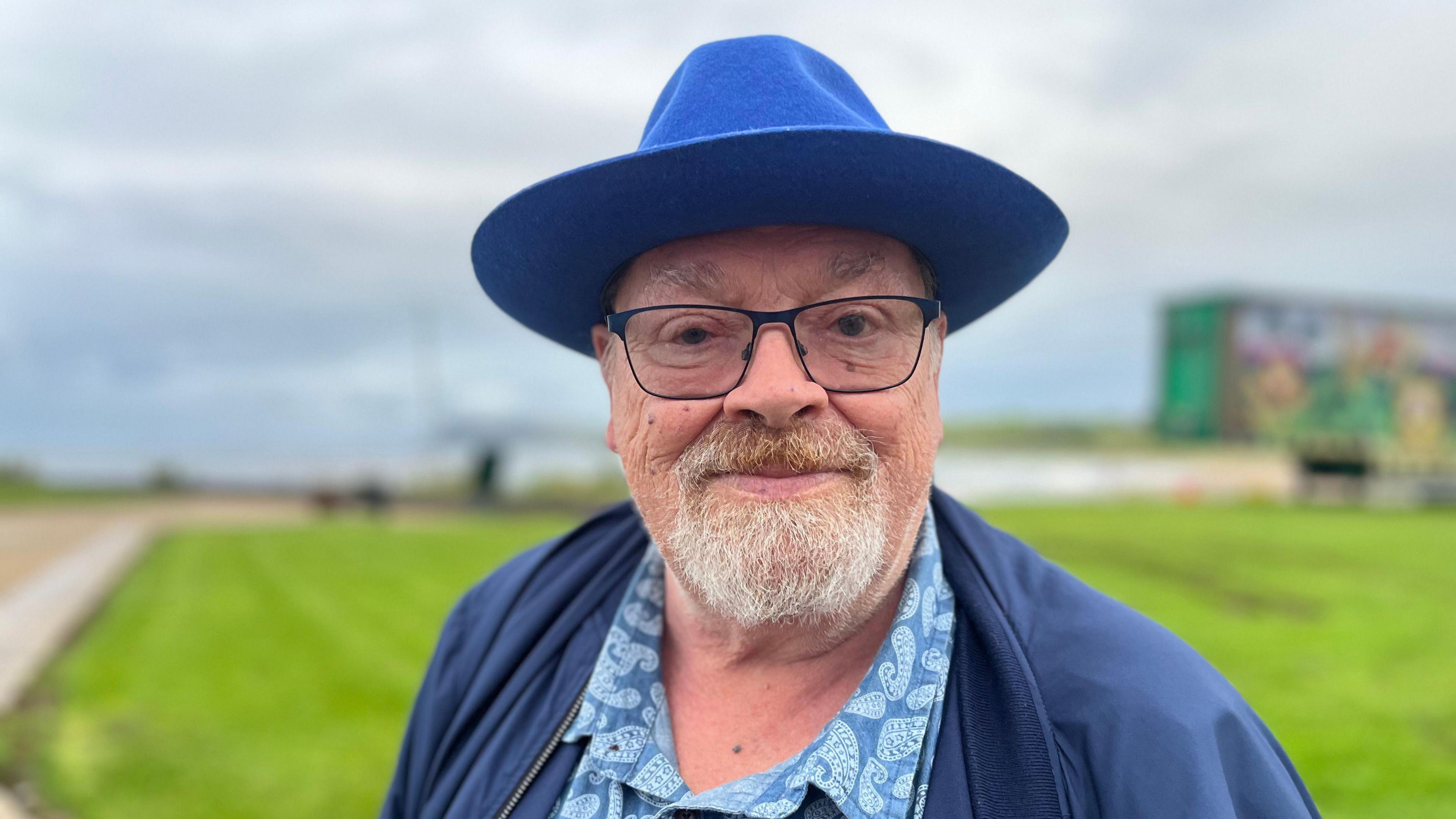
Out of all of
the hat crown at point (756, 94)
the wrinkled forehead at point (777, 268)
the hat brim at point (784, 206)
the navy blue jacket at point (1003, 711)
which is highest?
the hat crown at point (756, 94)

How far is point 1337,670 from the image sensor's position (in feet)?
19.3

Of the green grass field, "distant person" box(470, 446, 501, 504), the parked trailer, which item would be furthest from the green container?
"distant person" box(470, 446, 501, 504)

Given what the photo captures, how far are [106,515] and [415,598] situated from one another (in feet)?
56.3

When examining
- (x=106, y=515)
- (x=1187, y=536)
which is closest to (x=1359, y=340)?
(x=1187, y=536)

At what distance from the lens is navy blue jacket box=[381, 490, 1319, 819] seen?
127 cm

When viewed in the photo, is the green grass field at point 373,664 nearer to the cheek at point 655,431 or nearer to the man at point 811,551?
the man at point 811,551

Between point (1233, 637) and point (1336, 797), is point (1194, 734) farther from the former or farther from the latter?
point (1233, 637)

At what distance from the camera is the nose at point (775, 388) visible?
1.46 meters

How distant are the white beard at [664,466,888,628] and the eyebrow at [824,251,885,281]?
1.10 ft

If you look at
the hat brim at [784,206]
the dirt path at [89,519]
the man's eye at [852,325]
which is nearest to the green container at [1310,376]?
the dirt path at [89,519]

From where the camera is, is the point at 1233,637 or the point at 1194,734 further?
the point at 1233,637

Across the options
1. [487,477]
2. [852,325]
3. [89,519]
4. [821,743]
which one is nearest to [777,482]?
[852,325]

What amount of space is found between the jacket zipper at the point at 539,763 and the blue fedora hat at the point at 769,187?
2.74ft

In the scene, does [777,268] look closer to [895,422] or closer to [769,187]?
[769,187]
